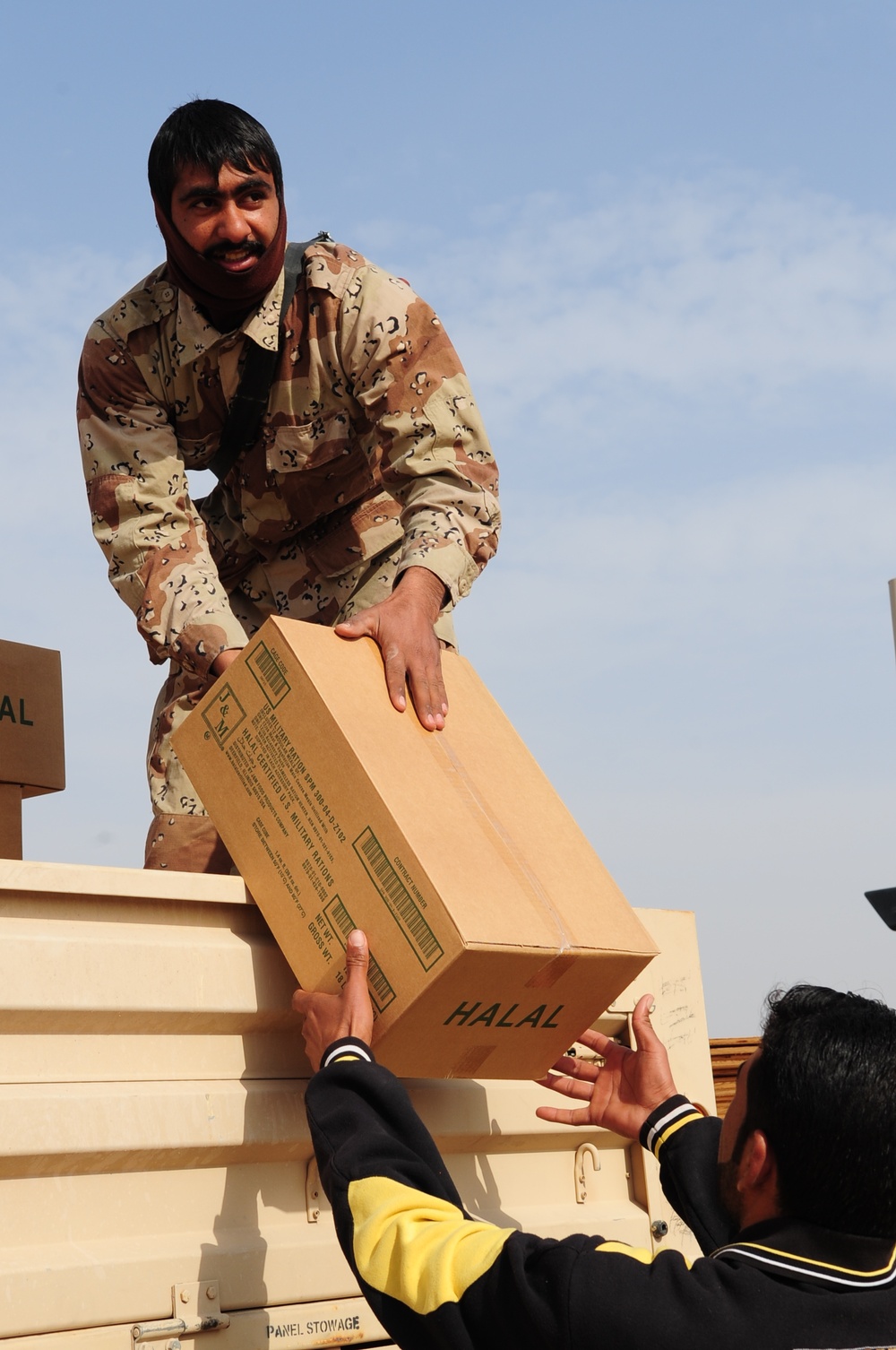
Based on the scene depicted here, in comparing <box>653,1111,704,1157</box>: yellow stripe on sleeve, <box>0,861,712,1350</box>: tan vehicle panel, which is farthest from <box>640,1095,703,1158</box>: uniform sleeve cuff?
<box>0,861,712,1350</box>: tan vehicle panel

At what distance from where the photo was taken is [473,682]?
2217mm

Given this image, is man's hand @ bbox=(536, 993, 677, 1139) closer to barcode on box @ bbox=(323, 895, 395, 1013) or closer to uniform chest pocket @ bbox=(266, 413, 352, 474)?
barcode on box @ bbox=(323, 895, 395, 1013)

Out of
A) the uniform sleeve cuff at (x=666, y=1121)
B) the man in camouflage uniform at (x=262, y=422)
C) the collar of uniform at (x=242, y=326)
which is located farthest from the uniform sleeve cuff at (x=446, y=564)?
the uniform sleeve cuff at (x=666, y=1121)

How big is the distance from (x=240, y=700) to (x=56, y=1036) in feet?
1.72

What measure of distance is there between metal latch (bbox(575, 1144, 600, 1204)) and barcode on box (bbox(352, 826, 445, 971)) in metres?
0.73

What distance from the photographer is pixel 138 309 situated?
259 cm

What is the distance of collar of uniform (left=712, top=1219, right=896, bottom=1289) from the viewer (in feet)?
4.27

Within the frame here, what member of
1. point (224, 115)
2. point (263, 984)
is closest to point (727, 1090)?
point (263, 984)

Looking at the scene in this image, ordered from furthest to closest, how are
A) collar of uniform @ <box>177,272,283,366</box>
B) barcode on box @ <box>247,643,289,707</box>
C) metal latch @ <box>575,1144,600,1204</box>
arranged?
collar of uniform @ <box>177,272,283,366</box> < metal latch @ <box>575,1144,600,1204</box> < barcode on box @ <box>247,643,289,707</box>

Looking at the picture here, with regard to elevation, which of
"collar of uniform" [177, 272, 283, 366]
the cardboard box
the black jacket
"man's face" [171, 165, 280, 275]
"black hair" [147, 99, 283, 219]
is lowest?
the black jacket

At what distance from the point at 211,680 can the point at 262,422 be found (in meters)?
0.58

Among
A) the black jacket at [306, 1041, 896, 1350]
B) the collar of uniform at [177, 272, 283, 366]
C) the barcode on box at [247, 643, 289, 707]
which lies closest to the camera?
the black jacket at [306, 1041, 896, 1350]

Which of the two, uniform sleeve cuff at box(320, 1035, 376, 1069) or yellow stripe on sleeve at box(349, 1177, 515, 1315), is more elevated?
uniform sleeve cuff at box(320, 1035, 376, 1069)

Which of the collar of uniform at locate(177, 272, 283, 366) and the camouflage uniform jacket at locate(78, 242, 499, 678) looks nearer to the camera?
the camouflage uniform jacket at locate(78, 242, 499, 678)
